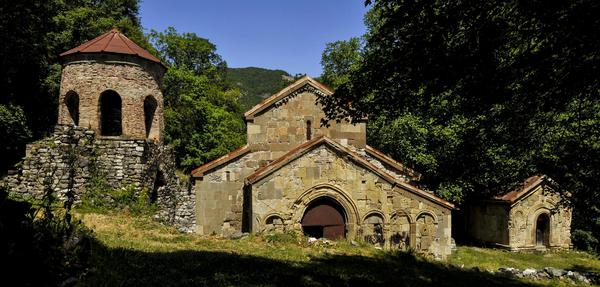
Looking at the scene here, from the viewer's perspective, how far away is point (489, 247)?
20781 mm

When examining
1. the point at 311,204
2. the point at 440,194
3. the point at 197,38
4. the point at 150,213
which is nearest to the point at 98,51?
the point at 150,213

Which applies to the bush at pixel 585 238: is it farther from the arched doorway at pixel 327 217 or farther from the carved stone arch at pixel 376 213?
the arched doorway at pixel 327 217

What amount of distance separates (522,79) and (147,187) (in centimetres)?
1030

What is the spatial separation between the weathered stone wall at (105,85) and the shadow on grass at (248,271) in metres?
6.14

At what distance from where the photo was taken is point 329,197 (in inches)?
424

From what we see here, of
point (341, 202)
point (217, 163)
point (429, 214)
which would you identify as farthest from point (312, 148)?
point (429, 214)

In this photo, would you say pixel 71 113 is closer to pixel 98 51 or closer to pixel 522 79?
pixel 98 51

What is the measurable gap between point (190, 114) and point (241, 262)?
21.5 m

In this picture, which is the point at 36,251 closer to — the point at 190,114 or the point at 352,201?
the point at 352,201

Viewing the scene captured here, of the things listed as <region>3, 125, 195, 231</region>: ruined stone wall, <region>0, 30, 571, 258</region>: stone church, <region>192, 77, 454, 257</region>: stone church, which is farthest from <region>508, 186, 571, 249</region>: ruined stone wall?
<region>3, 125, 195, 231</region>: ruined stone wall

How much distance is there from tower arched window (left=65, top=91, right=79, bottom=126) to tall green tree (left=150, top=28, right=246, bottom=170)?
13003 mm

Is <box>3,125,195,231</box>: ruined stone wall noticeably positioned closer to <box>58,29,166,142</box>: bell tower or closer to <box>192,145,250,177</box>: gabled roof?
<box>58,29,166,142</box>: bell tower

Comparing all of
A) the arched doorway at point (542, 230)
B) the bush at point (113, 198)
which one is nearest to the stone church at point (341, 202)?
the bush at point (113, 198)

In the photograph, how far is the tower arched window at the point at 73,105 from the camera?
39.6 feet
